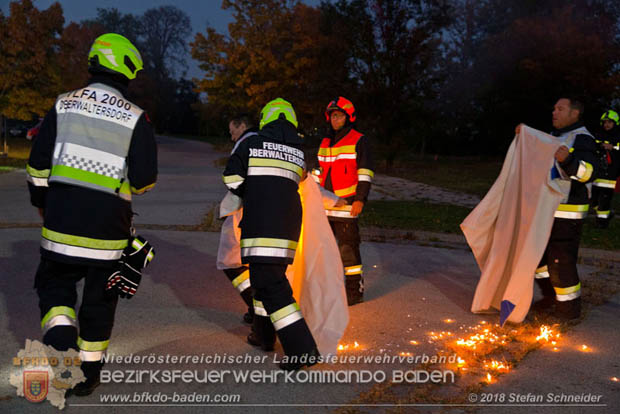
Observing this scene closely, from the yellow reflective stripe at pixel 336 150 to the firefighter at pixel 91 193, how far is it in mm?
2655

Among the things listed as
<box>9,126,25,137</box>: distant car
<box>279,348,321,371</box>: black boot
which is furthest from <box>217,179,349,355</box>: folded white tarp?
<box>9,126,25,137</box>: distant car

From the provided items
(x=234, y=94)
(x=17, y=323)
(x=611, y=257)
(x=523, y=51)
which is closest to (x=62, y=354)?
(x=17, y=323)

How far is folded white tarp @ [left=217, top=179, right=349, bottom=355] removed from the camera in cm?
452

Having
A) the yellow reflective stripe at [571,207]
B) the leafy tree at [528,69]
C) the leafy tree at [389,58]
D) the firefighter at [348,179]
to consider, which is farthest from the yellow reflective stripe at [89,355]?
the leafy tree at [528,69]

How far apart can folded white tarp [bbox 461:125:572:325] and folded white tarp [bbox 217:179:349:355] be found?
1789mm

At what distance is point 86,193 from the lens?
351 cm

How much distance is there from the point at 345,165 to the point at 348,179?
151 mm

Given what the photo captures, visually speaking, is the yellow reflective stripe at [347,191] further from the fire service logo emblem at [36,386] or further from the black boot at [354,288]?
the fire service logo emblem at [36,386]

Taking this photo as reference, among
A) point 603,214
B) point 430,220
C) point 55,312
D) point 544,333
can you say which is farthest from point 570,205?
point 603,214

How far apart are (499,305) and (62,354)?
415cm

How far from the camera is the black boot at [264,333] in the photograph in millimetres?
4570

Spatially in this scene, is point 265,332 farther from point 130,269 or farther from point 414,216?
point 414,216

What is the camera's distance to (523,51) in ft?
110

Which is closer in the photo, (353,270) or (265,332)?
(265,332)
